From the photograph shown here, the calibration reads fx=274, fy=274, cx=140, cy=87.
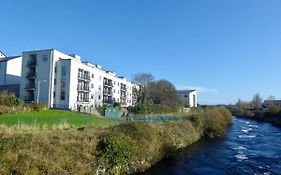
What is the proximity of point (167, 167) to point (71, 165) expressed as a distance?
9.52 m

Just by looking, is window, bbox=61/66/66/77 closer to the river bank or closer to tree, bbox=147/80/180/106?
tree, bbox=147/80/180/106

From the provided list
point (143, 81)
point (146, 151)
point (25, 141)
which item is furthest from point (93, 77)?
point (25, 141)

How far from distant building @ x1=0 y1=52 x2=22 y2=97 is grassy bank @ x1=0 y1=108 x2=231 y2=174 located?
49130mm

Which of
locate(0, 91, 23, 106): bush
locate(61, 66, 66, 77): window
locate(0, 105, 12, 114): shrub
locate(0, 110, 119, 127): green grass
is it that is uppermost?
locate(61, 66, 66, 77): window

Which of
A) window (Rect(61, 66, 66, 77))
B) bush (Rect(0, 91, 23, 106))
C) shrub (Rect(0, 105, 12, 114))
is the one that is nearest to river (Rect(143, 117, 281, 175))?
shrub (Rect(0, 105, 12, 114))

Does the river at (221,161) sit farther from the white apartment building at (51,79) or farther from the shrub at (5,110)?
the white apartment building at (51,79)

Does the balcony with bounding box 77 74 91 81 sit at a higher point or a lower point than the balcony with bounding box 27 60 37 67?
lower

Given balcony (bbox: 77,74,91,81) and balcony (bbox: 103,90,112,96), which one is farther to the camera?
balcony (bbox: 103,90,112,96)

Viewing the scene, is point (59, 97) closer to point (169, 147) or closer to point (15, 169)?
point (169, 147)

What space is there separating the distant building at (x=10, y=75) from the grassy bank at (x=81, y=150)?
49130 mm

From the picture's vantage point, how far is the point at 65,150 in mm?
17172

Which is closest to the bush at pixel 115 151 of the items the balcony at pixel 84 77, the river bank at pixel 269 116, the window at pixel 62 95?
the window at pixel 62 95

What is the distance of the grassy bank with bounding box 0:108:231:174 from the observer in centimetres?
1440

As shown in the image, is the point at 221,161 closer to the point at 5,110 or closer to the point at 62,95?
the point at 5,110
